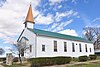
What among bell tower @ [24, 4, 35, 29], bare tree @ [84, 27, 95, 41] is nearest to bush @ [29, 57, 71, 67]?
bell tower @ [24, 4, 35, 29]

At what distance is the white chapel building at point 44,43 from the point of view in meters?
30.0

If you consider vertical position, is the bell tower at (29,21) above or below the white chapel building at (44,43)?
above

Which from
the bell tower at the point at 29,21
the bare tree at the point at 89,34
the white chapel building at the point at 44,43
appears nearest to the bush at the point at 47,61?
the white chapel building at the point at 44,43

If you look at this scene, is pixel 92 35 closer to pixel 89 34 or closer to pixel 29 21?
pixel 89 34

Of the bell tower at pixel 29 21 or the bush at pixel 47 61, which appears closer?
the bush at pixel 47 61

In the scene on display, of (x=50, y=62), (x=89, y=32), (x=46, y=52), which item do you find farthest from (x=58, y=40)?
(x=89, y=32)

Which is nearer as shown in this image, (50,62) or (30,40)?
(50,62)

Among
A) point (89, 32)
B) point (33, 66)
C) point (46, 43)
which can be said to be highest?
point (89, 32)

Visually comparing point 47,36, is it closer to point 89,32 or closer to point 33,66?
point 33,66

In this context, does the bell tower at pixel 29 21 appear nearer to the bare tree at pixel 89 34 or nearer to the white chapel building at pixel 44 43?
the white chapel building at pixel 44 43

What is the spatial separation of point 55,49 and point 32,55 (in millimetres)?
5718

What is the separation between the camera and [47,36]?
31.6m

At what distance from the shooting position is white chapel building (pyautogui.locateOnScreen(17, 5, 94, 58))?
30.0 metres

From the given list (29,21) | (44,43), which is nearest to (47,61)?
(44,43)
